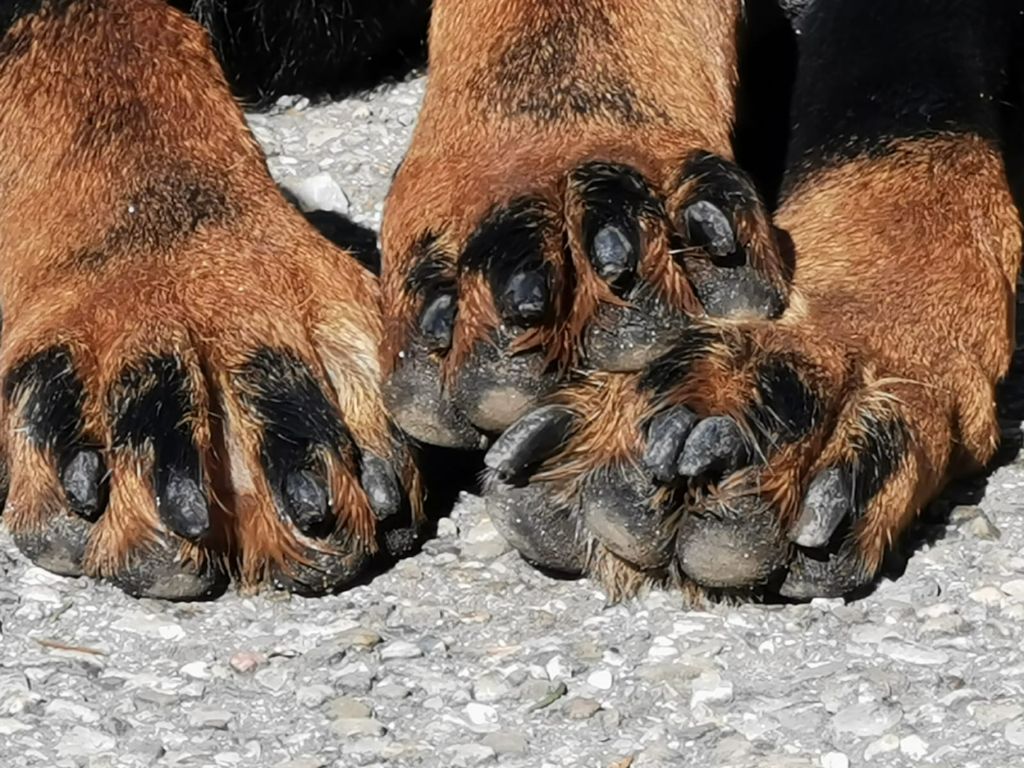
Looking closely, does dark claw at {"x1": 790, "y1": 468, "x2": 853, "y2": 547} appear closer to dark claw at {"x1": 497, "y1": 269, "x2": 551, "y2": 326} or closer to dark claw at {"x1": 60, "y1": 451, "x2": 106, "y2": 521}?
dark claw at {"x1": 497, "y1": 269, "x2": 551, "y2": 326}

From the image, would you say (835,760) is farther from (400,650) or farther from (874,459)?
(400,650)

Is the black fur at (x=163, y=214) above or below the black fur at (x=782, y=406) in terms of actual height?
above

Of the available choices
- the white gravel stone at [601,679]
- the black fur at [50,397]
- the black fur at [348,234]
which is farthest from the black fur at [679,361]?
the black fur at [348,234]

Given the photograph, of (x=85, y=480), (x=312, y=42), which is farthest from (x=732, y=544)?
(x=312, y=42)

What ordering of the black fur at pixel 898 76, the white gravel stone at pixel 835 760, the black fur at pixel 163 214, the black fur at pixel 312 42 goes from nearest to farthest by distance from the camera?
1. the white gravel stone at pixel 835 760
2. the black fur at pixel 163 214
3. the black fur at pixel 898 76
4. the black fur at pixel 312 42

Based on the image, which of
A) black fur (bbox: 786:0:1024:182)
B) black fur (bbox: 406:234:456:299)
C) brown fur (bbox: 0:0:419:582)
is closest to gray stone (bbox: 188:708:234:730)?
brown fur (bbox: 0:0:419:582)

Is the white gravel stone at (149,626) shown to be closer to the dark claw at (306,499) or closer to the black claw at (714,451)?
the dark claw at (306,499)
